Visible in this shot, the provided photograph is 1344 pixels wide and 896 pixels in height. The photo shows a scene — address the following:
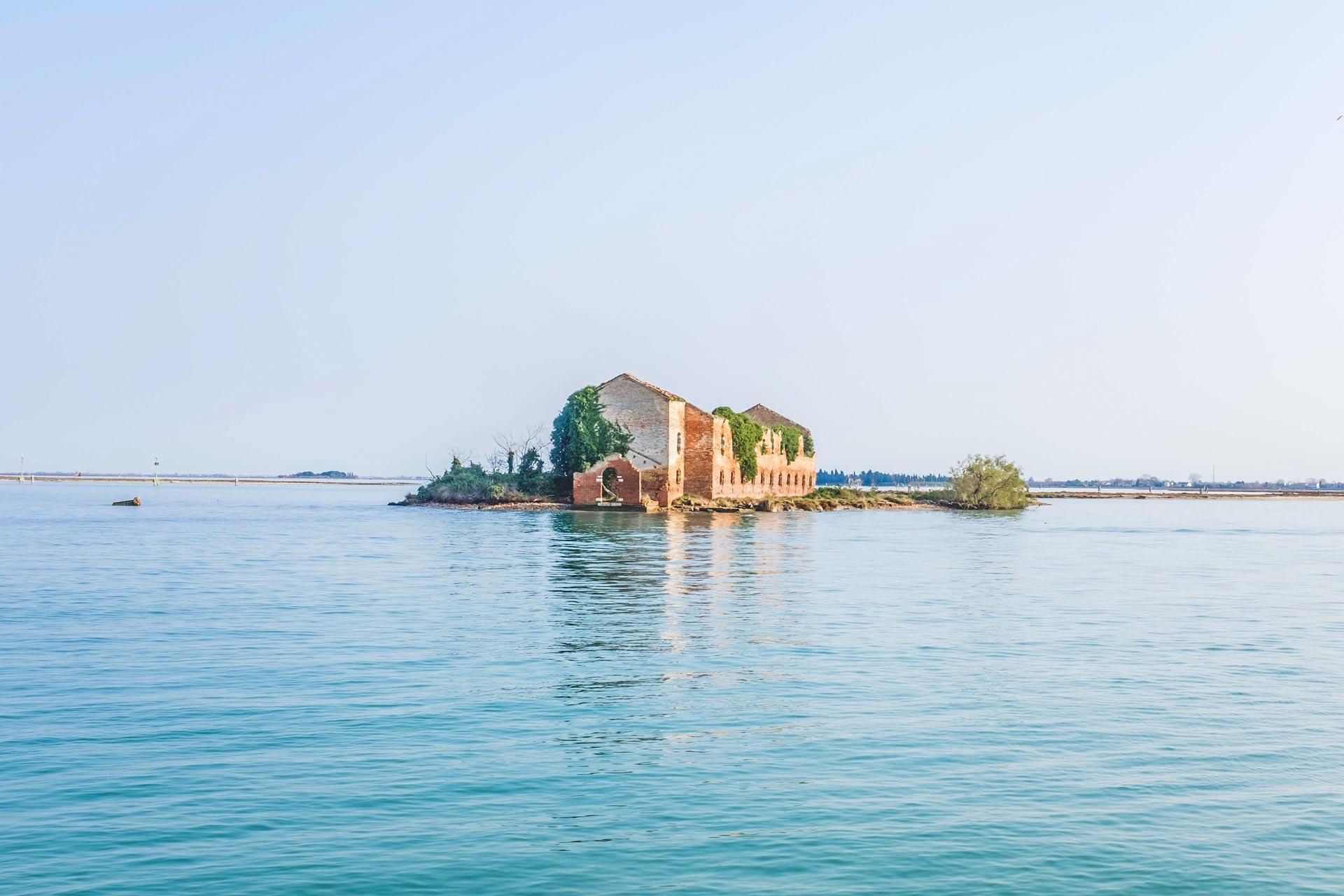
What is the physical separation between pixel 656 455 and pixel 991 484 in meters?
38.7

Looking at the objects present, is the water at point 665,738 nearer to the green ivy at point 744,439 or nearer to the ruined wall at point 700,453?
the ruined wall at point 700,453

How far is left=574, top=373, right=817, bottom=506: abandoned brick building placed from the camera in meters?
76.6

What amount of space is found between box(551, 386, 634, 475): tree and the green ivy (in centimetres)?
1132

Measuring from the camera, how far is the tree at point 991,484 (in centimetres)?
10369

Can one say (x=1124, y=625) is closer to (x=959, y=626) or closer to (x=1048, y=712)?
(x=959, y=626)

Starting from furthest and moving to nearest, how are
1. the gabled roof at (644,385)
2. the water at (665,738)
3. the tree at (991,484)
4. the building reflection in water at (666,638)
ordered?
the tree at (991,484) < the gabled roof at (644,385) < the building reflection in water at (666,638) < the water at (665,738)

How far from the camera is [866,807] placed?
10.9m

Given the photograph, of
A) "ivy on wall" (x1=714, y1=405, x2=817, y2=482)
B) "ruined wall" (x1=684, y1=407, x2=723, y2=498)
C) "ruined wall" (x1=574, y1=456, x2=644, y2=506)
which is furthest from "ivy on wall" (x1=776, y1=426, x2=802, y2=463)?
"ruined wall" (x1=574, y1=456, x2=644, y2=506)

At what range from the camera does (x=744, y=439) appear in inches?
3489

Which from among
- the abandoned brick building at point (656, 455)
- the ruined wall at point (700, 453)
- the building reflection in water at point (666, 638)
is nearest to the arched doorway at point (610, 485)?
the abandoned brick building at point (656, 455)

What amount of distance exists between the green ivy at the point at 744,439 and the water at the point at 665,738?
2198 inches

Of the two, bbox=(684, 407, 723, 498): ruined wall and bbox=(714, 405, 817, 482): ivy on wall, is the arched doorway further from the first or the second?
bbox=(714, 405, 817, 482): ivy on wall

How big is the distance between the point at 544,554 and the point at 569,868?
32.3 m

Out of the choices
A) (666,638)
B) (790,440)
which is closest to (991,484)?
(790,440)
